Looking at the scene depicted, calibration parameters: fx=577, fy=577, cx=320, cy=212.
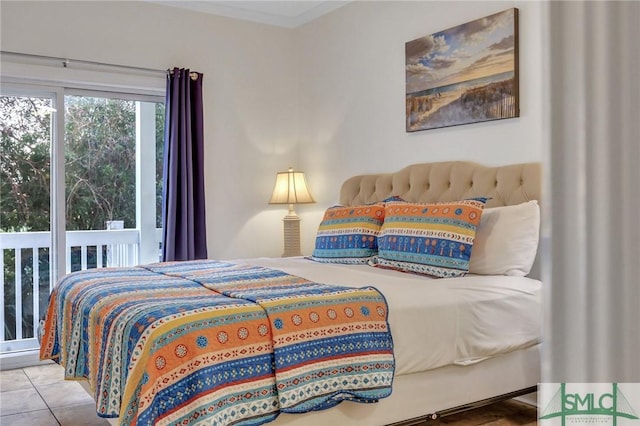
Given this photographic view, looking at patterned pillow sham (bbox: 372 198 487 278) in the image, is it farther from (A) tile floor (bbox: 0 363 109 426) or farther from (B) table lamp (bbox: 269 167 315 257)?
(A) tile floor (bbox: 0 363 109 426)

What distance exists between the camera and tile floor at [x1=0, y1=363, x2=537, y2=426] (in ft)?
9.14

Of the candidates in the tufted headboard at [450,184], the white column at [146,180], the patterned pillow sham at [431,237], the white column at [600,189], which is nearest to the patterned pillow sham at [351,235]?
the patterned pillow sham at [431,237]

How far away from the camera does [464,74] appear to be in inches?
135

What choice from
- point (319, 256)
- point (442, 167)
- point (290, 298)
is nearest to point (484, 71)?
point (442, 167)

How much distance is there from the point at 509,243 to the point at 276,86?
2.75m

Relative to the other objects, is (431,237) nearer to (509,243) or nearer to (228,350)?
(509,243)

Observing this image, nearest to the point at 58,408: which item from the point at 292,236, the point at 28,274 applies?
the point at 28,274

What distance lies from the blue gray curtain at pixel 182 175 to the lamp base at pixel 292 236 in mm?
659

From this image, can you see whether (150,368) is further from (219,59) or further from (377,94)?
(219,59)

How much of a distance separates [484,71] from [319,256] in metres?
1.47

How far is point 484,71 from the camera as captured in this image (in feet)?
10.9

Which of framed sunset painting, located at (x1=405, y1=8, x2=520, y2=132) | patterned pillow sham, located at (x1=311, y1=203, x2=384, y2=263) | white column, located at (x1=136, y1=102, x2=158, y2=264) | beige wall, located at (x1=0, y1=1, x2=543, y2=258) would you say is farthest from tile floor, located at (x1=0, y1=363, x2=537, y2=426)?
framed sunset painting, located at (x1=405, y1=8, x2=520, y2=132)

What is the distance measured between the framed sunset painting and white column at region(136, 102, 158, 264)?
1.99m

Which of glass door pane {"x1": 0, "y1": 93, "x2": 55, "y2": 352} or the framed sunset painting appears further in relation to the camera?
glass door pane {"x1": 0, "y1": 93, "x2": 55, "y2": 352}
